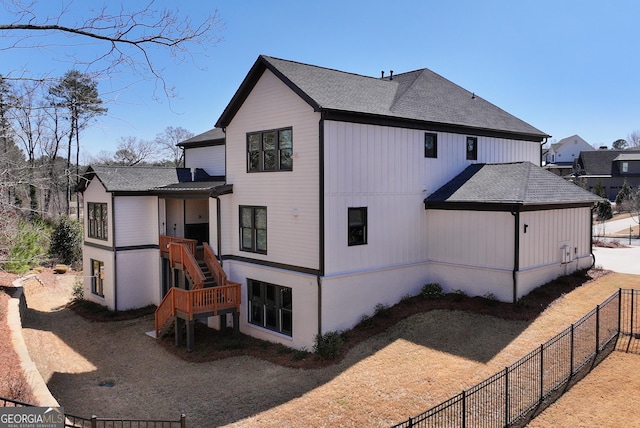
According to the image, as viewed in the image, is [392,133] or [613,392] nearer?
[613,392]

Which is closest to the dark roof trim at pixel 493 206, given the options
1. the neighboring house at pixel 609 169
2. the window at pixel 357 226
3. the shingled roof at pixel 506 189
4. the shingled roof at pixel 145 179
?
the shingled roof at pixel 506 189

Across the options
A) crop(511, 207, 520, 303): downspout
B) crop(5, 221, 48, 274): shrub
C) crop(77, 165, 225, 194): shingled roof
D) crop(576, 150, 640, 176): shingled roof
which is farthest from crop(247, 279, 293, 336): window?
crop(576, 150, 640, 176): shingled roof

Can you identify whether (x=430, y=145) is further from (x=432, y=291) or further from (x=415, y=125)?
(x=432, y=291)

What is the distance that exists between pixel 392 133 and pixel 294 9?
219 inches

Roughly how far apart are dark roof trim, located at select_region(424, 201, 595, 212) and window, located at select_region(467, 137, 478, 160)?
12.4ft

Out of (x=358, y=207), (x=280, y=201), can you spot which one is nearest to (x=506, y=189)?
(x=358, y=207)

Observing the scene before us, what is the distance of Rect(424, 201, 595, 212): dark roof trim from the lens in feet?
53.5

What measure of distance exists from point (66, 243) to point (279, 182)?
24529mm

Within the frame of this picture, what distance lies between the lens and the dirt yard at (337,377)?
1132 centimetres

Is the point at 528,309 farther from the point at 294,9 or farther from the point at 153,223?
the point at 153,223

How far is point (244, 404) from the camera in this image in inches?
488

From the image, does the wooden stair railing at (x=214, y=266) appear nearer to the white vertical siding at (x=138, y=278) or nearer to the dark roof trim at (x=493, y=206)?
the white vertical siding at (x=138, y=278)

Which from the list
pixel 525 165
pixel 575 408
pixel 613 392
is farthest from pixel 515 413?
pixel 525 165

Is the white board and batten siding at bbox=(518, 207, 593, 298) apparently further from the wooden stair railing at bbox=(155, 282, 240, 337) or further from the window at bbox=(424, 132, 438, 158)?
the wooden stair railing at bbox=(155, 282, 240, 337)
